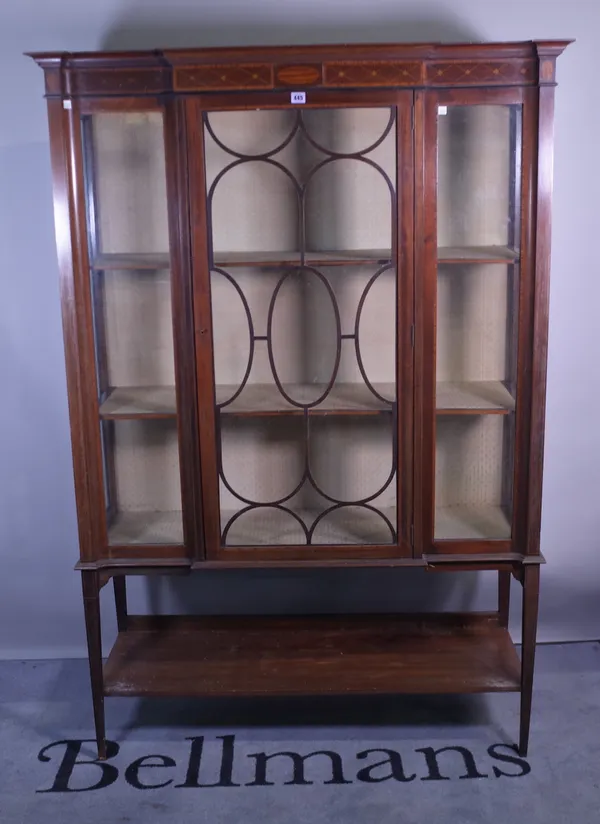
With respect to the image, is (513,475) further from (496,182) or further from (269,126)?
(269,126)

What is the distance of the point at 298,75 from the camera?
5.46ft

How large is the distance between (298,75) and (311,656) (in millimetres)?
1268

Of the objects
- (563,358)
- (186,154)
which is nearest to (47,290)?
(186,154)

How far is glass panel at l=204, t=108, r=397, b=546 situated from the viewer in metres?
1.71

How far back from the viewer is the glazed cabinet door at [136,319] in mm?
1730

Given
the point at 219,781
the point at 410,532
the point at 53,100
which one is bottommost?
the point at 219,781

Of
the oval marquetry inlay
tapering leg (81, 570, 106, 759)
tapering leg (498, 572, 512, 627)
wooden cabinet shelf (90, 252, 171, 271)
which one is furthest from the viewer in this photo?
tapering leg (498, 572, 512, 627)

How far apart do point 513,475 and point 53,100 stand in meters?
1.19

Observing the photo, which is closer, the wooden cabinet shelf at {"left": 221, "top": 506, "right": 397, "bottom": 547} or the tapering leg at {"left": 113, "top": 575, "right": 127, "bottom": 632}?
the wooden cabinet shelf at {"left": 221, "top": 506, "right": 397, "bottom": 547}

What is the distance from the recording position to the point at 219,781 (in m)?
1.84

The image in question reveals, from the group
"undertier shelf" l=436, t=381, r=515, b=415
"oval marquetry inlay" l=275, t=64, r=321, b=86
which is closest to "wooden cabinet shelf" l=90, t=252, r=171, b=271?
"oval marquetry inlay" l=275, t=64, r=321, b=86

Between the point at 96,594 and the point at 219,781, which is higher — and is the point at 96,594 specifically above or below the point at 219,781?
above

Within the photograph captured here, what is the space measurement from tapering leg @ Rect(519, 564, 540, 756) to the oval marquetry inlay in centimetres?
109

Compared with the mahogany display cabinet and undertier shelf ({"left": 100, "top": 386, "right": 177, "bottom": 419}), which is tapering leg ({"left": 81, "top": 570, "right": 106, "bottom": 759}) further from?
undertier shelf ({"left": 100, "top": 386, "right": 177, "bottom": 419})
